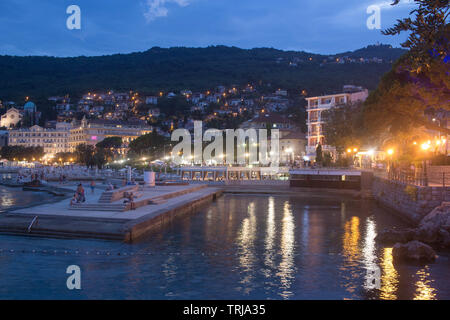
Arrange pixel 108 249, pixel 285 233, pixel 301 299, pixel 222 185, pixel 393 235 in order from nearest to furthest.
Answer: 1. pixel 301 299
2. pixel 108 249
3. pixel 393 235
4. pixel 285 233
5. pixel 222 185

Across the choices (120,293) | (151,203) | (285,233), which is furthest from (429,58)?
(151,203)

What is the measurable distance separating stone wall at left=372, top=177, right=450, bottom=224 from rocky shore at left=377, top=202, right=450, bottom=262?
8.03ft

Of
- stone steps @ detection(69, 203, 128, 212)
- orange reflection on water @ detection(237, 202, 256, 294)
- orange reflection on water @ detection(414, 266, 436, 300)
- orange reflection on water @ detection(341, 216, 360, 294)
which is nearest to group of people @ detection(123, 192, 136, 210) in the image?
stone steps @ detection(69, 203, 128, 212)

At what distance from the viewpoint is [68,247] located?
16938mm

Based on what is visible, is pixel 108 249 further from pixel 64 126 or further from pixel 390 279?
pixel 64 126

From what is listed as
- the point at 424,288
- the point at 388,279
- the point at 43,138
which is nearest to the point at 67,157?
the point at 43,138

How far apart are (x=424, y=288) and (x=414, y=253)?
3613 mm

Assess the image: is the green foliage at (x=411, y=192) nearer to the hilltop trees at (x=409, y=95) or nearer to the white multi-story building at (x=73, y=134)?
→ the hilltop trees at (x=409, y=95)

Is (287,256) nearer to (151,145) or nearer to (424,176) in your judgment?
(424,176)

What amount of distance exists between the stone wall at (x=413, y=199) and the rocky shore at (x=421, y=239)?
8.03ft

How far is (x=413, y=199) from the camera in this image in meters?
25.3

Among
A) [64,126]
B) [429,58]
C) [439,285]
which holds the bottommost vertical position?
[439,285]

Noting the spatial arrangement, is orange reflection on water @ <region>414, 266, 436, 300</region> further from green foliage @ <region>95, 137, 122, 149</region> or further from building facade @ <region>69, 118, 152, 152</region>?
building facade @ <region>69, 118, 152, 152</region>

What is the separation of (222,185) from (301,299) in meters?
38.3
